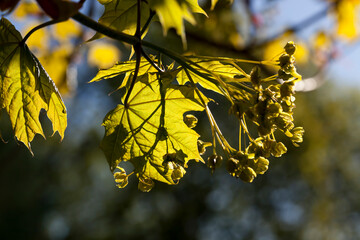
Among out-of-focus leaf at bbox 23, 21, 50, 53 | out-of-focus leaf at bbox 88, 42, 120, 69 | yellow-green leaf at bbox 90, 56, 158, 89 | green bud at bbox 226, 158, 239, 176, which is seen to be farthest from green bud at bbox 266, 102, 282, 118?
out-of-focus leaf at bbox 88, 42, 120, 69

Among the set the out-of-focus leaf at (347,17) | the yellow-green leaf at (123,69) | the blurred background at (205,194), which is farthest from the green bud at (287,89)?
the blurred background at (205,194)

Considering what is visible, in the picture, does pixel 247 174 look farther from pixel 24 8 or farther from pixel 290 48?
pixel 24 8

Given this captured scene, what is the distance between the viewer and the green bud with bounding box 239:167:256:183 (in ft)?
1.86

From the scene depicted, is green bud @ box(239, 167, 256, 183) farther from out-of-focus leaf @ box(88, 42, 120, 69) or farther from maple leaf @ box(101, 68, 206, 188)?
out-of-focus leaf @ box(88, 42, 120, 69)

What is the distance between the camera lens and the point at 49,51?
2039 mm

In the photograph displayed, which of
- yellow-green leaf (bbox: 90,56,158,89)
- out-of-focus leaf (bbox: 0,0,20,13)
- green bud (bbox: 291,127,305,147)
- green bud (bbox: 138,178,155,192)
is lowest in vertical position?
green bud (bbox: 138,178,155,192)

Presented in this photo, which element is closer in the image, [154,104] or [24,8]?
[154,104]

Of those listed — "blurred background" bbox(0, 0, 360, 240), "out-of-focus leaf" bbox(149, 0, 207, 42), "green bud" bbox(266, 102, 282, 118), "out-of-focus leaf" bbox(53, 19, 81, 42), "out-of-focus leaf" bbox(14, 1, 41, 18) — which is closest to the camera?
"out-of-focus leaf" bbox(149, 0, 207, 42)

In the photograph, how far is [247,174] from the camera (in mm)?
576

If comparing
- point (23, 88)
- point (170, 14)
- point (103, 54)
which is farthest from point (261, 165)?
point (103, 54)

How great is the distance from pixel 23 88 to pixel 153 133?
0.24 m

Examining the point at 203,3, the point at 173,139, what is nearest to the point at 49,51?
the point at 203,3

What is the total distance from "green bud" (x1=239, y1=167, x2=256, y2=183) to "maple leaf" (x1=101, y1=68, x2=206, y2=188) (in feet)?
0.30

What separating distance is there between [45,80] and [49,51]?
156 cm
